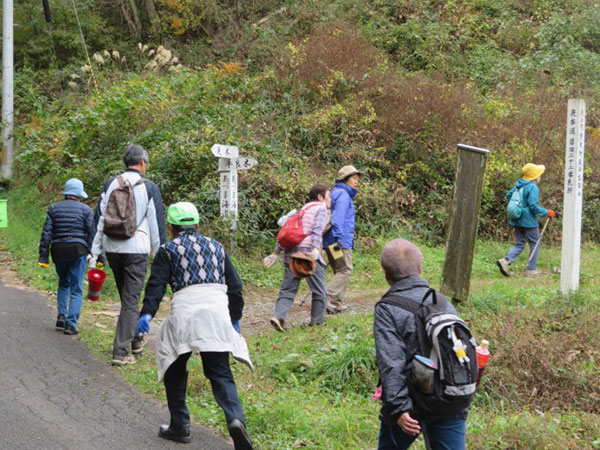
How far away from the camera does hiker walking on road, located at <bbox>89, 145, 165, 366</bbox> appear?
713cm

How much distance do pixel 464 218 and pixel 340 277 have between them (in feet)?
7.69

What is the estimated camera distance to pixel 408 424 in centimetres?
361

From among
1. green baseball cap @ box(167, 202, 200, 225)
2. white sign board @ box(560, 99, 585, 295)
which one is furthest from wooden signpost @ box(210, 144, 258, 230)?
green baseball cap @ box(167, 202, 200, 225)

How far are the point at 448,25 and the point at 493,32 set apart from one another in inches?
64.5

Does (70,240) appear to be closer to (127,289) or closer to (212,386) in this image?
(127,289)

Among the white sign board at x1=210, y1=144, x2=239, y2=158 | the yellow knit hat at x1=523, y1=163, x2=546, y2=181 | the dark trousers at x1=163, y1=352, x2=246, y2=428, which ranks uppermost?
the white sign board at x1=210, y1=144, x2=239, y2=158

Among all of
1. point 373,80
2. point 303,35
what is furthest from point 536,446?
point 303,35

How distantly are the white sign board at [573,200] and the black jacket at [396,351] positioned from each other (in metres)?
5.00

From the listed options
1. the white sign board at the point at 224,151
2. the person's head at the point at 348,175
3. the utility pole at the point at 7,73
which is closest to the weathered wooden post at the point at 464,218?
the person's head at the point at 348,175

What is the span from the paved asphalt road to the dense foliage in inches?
194

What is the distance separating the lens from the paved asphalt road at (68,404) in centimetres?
540

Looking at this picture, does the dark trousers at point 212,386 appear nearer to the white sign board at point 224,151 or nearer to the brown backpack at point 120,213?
the brown backpack at point 120,213

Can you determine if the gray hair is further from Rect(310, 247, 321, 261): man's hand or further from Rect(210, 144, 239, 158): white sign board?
Rect(210, 144, 239, 158): white sign board

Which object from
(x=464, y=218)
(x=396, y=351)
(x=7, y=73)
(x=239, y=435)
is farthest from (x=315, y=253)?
(x=7, y=73)
